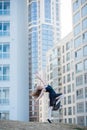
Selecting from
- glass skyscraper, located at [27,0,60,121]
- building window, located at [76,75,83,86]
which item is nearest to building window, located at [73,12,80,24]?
building window, located at [76,75,83,86]

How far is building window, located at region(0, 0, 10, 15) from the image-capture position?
145 ft

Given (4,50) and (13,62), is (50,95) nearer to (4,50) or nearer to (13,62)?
(13,62)

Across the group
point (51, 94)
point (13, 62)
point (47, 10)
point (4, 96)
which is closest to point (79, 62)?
point (13, 62)

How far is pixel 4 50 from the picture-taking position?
43.2 meters

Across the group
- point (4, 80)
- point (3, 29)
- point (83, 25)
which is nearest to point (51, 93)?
point (4, 80)

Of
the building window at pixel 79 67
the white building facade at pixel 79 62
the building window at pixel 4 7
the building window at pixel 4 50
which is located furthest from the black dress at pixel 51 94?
the building window at pixel 79 67

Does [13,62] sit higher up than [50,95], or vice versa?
[13,62]

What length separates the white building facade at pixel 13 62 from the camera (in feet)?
134

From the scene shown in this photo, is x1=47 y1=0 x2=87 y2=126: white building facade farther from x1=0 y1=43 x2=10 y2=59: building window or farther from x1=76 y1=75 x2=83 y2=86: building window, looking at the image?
x1=0 y1=43 x2=10 y2=59: building window

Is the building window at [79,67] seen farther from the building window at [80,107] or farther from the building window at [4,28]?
A: the building window at [4,28]

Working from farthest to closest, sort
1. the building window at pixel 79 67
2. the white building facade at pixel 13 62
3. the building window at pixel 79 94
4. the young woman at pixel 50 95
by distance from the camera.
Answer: the building window at pixel 79 67 → the building window at pixel 79 94 → the white building facade at pixel 13 62 → the young woman at pixel 50 95

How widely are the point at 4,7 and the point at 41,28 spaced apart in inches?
4674

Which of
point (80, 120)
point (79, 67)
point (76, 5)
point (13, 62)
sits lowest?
point (80, 120)


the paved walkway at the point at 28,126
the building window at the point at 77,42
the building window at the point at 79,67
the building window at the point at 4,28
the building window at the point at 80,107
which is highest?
the building window at the point at 77,42
